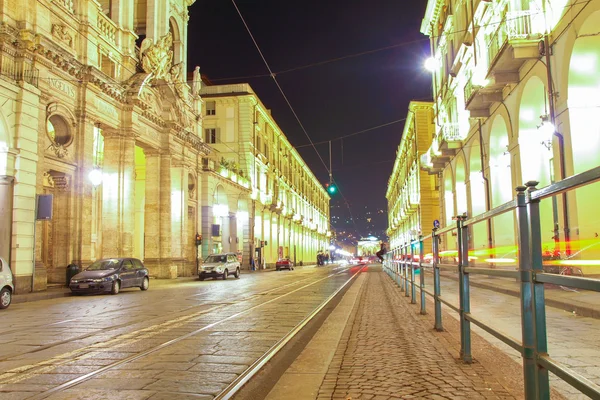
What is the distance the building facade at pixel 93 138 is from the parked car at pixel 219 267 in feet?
8.42

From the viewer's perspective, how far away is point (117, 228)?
26.5m

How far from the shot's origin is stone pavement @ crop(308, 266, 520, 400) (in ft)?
15.2

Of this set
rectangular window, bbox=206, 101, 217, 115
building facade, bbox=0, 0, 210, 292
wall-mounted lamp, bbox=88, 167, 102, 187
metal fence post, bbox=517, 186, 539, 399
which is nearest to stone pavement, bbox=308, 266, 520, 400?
metal fence post, bbox=517, 186, 539, 399

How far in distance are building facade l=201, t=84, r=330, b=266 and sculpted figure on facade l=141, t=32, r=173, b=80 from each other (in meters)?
10.9

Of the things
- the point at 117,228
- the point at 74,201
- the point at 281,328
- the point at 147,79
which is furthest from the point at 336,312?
the point at 147,79

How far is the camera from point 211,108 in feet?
176

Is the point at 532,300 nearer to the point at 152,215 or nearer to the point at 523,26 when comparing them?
the point at 523,26

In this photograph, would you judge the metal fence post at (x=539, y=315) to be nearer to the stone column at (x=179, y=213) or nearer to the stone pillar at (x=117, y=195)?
the stone pillar at (x=117, y=195)

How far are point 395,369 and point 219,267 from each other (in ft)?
84.1

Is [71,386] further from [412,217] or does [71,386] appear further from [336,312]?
[412,217]

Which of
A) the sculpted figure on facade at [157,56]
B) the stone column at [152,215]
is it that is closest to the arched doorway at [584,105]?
the sculpted figure on facade at [157,56]

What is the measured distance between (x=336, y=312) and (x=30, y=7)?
17193 millimetres

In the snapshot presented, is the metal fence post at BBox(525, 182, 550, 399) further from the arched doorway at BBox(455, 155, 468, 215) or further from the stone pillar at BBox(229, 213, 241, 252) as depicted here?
the stone pillar at BBox(229, 213, 241, 252)

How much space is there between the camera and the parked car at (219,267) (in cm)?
3006
